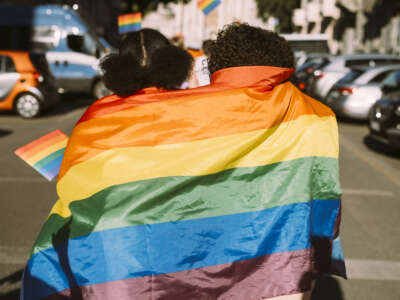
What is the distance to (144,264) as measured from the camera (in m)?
2.10

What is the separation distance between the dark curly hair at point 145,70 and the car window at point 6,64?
1098 cm

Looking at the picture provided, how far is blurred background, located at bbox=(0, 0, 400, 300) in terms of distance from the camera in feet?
14.4

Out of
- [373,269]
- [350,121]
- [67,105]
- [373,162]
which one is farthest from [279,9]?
[373,269]

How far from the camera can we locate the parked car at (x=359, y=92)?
12.7 meters

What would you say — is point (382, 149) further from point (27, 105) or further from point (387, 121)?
point (27, 105)

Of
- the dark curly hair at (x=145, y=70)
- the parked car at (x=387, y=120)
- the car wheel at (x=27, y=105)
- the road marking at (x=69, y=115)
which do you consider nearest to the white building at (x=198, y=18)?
the road marking at (x=69, y=115)

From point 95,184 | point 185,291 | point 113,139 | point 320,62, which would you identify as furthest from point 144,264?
point 320,62

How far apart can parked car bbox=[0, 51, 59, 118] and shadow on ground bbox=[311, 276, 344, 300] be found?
9937 mm

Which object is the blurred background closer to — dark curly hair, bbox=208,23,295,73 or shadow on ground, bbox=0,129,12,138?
shadow on ground, bbox=0,129,12,138

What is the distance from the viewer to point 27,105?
1272cm

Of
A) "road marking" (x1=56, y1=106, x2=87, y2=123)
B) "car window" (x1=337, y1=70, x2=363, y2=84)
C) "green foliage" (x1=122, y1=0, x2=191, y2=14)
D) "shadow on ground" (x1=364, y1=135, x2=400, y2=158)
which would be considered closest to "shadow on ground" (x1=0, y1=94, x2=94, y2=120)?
"road marking" (x1=56, y1=106, x2=87, y2=123)

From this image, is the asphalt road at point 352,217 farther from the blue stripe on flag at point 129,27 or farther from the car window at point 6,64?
A: the car window at point 6,64

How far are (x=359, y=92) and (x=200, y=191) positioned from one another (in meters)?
11.3

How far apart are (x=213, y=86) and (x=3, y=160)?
21.8 feet
